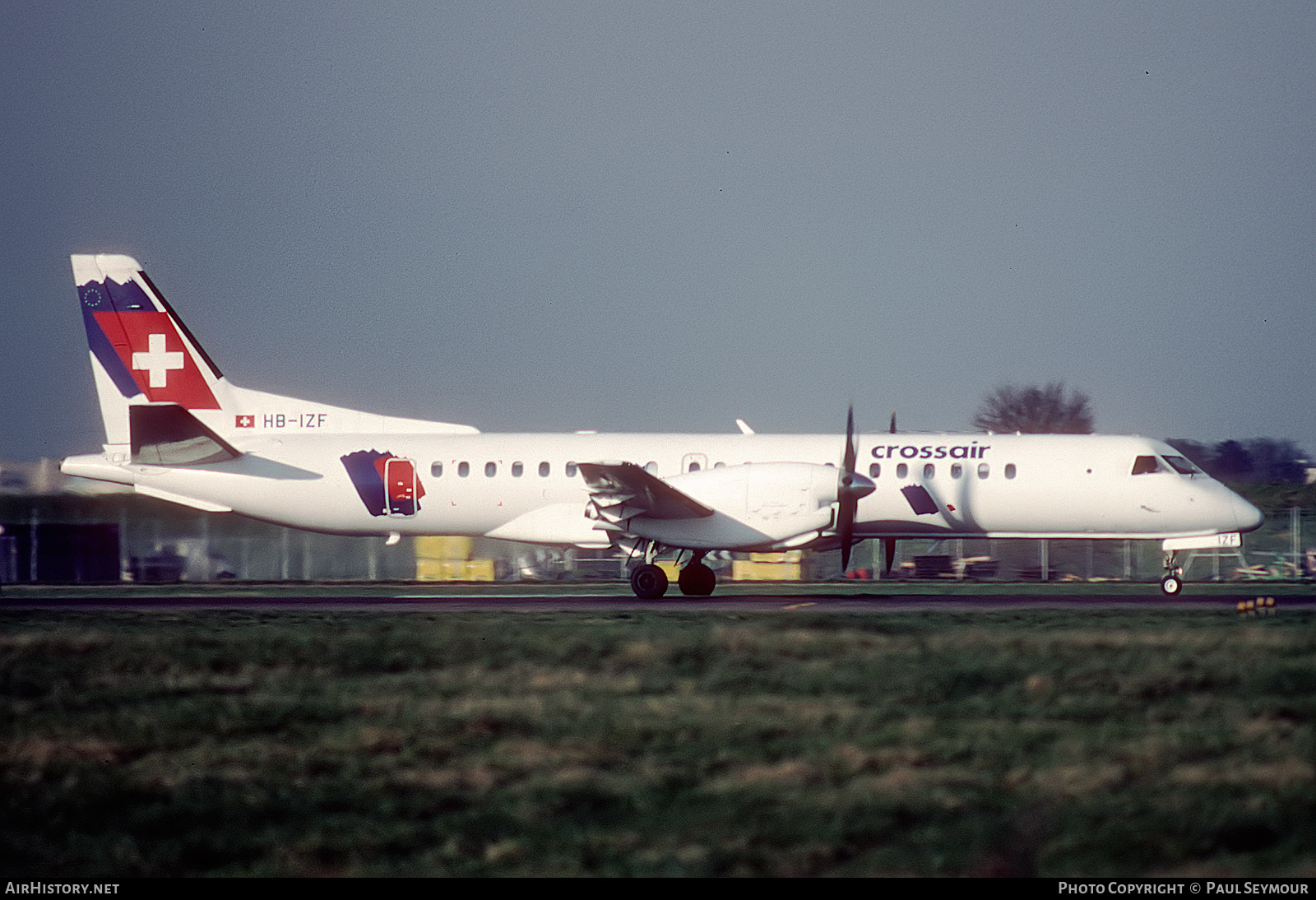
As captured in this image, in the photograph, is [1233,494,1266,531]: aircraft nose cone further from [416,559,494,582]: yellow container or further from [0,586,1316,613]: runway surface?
[416,559,494,582]: yellow container

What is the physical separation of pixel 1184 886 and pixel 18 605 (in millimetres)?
23817

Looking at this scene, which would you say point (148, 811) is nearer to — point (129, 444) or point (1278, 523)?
point (129, 444)

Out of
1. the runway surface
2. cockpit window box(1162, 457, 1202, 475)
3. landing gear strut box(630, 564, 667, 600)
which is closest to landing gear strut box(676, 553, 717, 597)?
the runway surface

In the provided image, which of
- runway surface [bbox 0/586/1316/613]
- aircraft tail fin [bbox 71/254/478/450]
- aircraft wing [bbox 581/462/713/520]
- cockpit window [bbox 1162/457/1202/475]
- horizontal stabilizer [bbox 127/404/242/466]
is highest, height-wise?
aircraft tail fin [bbox 71/254/478/450]

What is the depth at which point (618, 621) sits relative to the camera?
837 inches

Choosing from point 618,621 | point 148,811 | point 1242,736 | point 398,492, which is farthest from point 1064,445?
point 148,811

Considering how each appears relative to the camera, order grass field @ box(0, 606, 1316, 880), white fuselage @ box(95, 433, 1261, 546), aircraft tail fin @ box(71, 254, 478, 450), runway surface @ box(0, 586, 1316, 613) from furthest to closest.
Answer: aircraft tail fin @ box(71, 254, 478, 450) → white fuselage @ box(95, 433, 1261, 546) → runway surface @ box(0, 586, 1316, 613) → grass field @ box(0, 606, 1316, 880)

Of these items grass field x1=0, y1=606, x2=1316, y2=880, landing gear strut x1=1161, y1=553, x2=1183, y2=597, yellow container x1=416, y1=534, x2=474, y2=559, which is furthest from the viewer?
yellow container x1=416, y1=534, x2=474, y2=559

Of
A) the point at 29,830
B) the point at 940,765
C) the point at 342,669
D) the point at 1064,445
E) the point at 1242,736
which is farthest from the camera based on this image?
the point at 1064,445

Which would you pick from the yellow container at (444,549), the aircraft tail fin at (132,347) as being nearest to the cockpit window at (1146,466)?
the yellow container at (444,549)

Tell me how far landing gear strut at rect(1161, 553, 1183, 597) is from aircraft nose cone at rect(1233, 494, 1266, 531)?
1495 mm

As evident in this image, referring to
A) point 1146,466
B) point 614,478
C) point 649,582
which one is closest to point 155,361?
point 614,478

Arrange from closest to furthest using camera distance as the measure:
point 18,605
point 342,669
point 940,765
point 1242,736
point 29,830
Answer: point 29,830
point 940,765
point 1242,736
point 342,669
point 18,605

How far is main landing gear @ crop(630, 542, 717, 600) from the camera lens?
26922 millimetres
